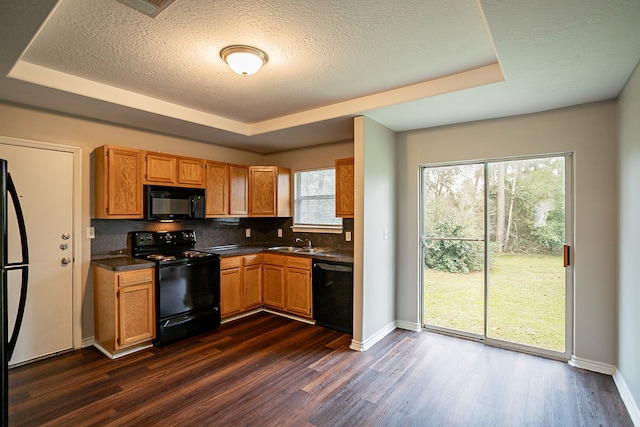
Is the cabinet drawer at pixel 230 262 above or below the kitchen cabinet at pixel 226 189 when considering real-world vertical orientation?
below

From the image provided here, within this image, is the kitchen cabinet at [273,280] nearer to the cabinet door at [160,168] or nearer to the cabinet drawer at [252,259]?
the cabinet drawer at [252,259]

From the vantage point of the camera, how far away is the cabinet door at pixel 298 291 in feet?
13.8

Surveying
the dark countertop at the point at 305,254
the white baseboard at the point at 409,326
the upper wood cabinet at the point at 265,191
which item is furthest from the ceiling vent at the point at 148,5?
the white baseboard at the point at 409,326

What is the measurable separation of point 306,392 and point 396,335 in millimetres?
1636

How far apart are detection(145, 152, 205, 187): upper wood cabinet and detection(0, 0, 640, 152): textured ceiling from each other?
44 cm

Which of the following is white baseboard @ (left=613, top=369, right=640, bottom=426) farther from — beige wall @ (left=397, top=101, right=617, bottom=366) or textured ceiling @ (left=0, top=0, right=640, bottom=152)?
textured ceiling @ (left=0, top=0, right=640, bottom=152)

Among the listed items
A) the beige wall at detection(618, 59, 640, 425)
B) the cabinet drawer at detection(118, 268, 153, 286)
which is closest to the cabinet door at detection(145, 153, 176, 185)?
the cabinet drawer at detection(118, 268, 153, 286)

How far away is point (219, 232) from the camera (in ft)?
16.1

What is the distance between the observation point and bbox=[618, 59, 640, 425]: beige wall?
7.53 ft

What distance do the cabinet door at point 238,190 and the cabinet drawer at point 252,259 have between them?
70 cm

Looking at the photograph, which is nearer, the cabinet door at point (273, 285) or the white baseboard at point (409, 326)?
the white baseboard at point (409, 326)

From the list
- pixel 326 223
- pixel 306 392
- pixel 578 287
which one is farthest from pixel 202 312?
pixel 578 287

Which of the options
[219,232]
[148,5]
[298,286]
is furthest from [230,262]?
[148,5]

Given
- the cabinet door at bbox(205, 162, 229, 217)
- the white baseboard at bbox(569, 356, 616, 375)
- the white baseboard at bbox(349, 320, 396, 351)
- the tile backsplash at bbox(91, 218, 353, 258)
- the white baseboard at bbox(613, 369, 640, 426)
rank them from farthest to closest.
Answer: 1. the cabinet door at bbox(205, 162, 229, 217)
2. the tile backsplash at bbox(91, 218, 353, 258)
3. the white baseboard at bbox(349, 320, 396, 351)
4. the white baseboard at bbox(569, 356, 616, 375)
5. the white baseboard at bbox(613, 369, 640, 426)
